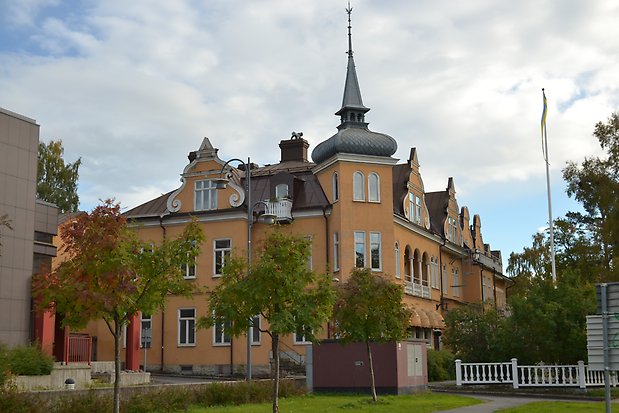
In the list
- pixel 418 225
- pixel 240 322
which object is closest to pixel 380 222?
pixel 418 225

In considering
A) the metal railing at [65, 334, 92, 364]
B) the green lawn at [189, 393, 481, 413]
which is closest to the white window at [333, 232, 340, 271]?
the green lawn at [189, 393, 481, 413]

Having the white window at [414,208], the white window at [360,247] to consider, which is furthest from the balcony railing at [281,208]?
the white window at [414,208]

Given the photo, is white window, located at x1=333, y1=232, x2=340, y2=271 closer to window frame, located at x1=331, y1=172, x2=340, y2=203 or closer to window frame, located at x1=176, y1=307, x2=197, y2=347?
window frame, located at x1=331, y1=172, x2=340, y2=203

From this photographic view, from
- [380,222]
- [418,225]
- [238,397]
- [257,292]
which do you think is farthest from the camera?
[418,225]

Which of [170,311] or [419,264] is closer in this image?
[170,311]

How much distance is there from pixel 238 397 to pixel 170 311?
20716mm

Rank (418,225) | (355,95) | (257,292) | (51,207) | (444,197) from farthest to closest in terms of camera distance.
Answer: (444,197), (418,225), (355,95), (51,207), (257,292)

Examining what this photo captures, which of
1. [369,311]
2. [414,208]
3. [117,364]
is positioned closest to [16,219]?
[369,311]

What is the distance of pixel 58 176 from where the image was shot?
6122cm

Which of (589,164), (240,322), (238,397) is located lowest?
(238,397)

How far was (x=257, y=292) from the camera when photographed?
1977 cm

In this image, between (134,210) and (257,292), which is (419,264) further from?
(257,292)

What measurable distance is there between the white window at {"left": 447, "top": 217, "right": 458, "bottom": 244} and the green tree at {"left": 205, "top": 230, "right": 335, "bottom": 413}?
3571 centimetres

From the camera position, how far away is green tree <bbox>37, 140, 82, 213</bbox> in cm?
6025
